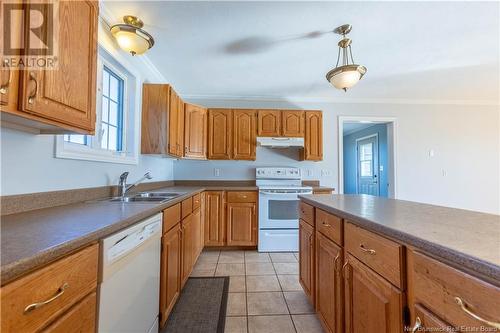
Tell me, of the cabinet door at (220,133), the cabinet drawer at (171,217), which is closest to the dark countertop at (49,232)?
the cabinet drawer at (171,217)

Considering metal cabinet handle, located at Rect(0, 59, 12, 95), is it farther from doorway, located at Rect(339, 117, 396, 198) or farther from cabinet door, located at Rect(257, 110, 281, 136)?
doorway, located at Rect(339, 117, 396, 198)

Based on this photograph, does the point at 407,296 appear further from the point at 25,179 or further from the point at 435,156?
the point at 435,156

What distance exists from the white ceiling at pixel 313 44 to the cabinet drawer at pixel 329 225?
1.58 metres

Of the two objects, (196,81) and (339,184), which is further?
(339,184)

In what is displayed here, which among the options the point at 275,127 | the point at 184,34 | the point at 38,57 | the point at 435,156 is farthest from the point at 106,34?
the point at 435,156

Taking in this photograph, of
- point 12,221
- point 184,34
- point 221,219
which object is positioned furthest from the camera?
point 221,219

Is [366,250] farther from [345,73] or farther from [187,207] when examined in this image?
[187,207]

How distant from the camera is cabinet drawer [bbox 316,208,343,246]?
1295 millimetres

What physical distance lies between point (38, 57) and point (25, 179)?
64cm

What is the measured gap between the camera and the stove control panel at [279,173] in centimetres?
378

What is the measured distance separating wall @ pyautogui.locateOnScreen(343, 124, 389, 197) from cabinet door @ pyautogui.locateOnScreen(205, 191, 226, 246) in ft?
12.5

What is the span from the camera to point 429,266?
70cm

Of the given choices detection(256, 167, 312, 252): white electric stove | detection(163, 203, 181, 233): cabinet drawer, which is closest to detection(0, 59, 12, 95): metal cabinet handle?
detection(163, 203, 181, 233): cabinet drawer

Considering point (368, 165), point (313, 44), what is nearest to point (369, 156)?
point (368, 165)
